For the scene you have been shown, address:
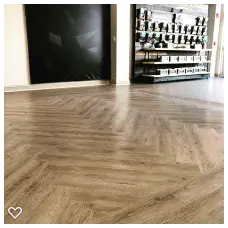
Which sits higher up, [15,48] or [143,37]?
[143,37]

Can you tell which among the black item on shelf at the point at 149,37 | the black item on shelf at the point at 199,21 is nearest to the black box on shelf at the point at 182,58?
the black item on shelf at the point at 149,37

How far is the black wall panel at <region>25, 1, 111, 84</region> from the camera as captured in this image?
5293 millimetres

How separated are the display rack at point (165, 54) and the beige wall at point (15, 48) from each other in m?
2.65

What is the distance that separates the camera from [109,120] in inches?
115

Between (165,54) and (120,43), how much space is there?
1.61m

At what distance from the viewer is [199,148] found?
2031 millimetres

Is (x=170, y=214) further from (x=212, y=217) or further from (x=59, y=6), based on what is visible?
(x=59, y=6)

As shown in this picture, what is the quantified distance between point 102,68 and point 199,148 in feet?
14.8

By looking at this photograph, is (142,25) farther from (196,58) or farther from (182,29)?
(196,58)

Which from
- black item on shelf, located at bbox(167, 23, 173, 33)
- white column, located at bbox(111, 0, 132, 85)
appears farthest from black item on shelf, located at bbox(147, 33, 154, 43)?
black item on shelf, located at bbox(167, 23, 173, 33)

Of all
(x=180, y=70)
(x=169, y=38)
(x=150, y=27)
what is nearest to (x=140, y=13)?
(x=150, y=27)

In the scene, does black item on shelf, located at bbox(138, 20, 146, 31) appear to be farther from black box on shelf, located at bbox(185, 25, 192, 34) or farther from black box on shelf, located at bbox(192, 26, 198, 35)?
black box on shelf, located at bbox(192, 26, 198, 35)

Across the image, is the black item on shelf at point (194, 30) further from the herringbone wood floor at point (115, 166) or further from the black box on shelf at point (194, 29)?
the herringbone wood floor at point (115, 166)
